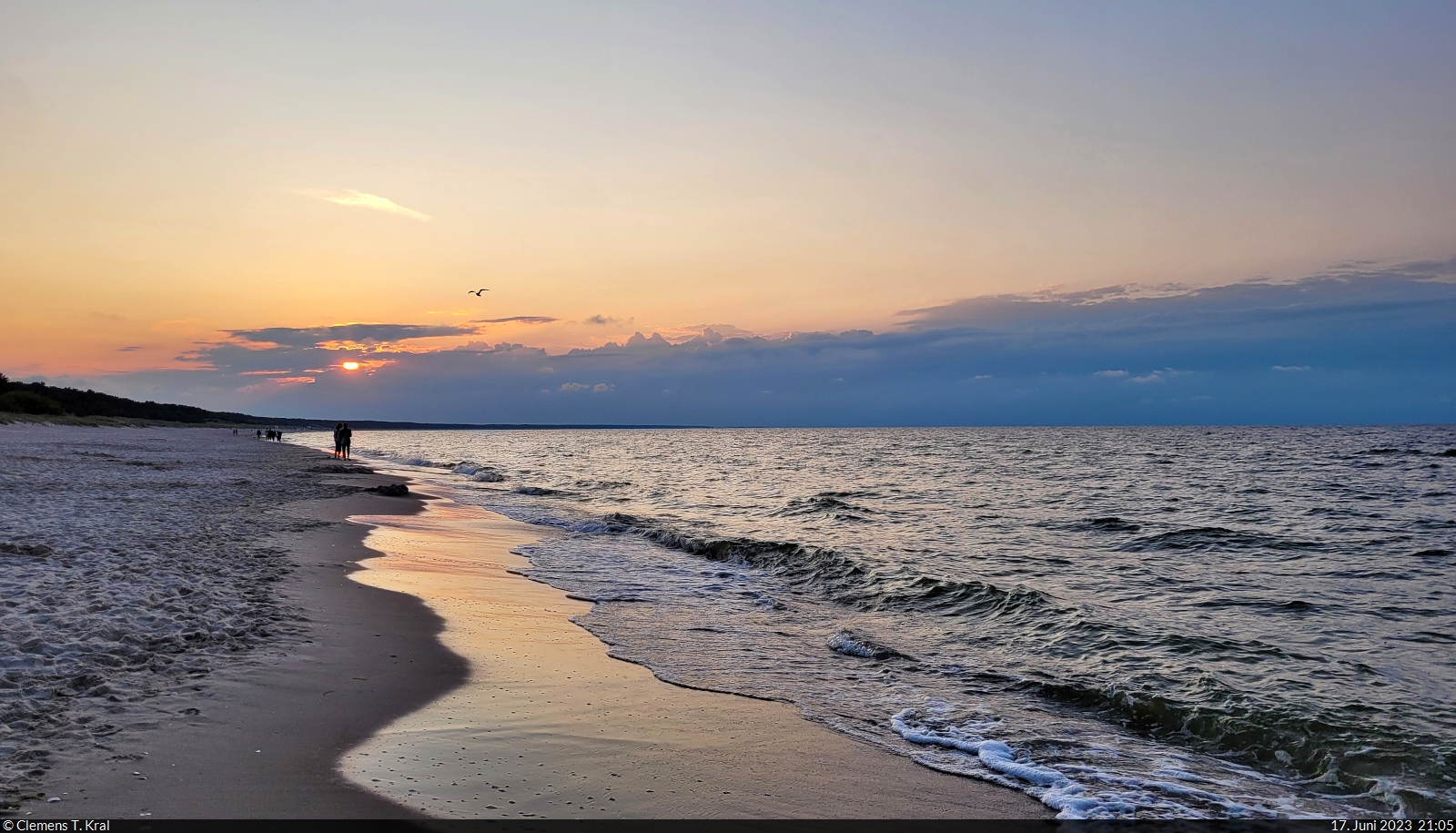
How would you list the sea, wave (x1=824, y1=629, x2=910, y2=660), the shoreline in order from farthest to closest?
wave (x1=824, y1=629, x2=910, y2=660) → the sea → the shoreline

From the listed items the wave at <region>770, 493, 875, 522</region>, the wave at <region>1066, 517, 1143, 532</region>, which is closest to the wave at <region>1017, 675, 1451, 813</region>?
the wave at <region>1066, 517, 1143, 532</region>

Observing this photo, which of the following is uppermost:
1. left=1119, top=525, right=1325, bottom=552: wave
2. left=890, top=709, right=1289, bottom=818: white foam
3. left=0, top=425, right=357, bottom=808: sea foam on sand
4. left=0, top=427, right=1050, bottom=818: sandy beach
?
left=0, top=425, right=357, bottom=808: sea foam on sand

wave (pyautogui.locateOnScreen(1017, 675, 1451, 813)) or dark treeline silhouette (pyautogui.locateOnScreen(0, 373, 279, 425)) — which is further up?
dark treeline silhouette (pyautogui.locateOnScreen(0, 373, 279, 425))

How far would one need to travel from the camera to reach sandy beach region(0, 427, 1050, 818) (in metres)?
5.32

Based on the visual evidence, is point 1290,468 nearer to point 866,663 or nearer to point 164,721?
point 866,663

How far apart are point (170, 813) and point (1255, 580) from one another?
17.7m

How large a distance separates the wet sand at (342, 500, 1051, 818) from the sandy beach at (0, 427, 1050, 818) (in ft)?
0.07

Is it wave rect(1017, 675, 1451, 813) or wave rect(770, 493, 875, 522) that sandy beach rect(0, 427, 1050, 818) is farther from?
wave rect(770, 493, 875, 522)

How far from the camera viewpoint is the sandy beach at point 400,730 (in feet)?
17.5

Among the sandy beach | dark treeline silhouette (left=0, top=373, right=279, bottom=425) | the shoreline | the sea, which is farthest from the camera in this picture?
dark treeline silhouette (left=0, top=373, right=279, bottom=425)

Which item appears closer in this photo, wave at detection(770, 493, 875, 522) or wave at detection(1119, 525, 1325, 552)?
wave at detection(1119, 525, 1325, 552)

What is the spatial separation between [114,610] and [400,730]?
188 inches

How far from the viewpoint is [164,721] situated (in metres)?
6.23

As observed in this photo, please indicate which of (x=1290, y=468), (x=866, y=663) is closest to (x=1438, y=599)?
(x=866, y=663)
